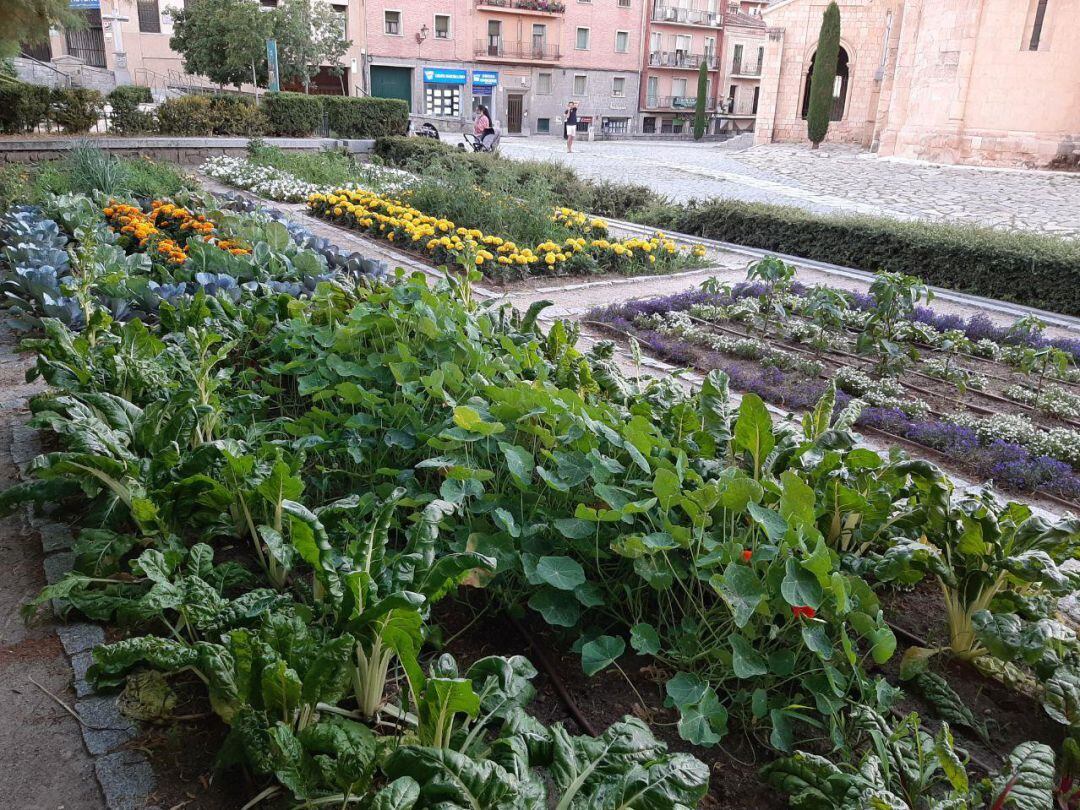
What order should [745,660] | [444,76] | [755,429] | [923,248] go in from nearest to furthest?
[745,660], [755,429], [923,248], [444,76]

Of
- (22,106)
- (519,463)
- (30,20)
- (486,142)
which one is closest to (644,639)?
(519,463)

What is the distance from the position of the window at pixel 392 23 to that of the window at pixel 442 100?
2.70m

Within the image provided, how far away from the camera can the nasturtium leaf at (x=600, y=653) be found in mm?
2074

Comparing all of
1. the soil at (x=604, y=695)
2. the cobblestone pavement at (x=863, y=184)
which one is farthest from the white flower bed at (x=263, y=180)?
the soil at (x=604, y=695)

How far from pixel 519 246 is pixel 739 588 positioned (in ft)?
22.6

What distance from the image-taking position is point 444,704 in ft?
5.48

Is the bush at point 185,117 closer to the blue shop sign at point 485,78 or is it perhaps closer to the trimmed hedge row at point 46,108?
the trimmed hedge row at point 46,108

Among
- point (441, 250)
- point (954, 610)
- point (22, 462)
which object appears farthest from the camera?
point (441, 250)

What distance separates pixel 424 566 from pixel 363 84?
123 ft

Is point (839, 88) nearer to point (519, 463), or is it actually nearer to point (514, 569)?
point (519, 463)

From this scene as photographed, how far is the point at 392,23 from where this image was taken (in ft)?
117

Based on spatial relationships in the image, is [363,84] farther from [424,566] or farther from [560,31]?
[424,566]

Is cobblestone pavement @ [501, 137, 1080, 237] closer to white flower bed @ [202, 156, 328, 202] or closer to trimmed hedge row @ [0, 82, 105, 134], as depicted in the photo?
white flower bed @ [202, 156, 328, 202]

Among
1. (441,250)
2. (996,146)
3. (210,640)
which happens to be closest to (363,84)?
(996,146)
